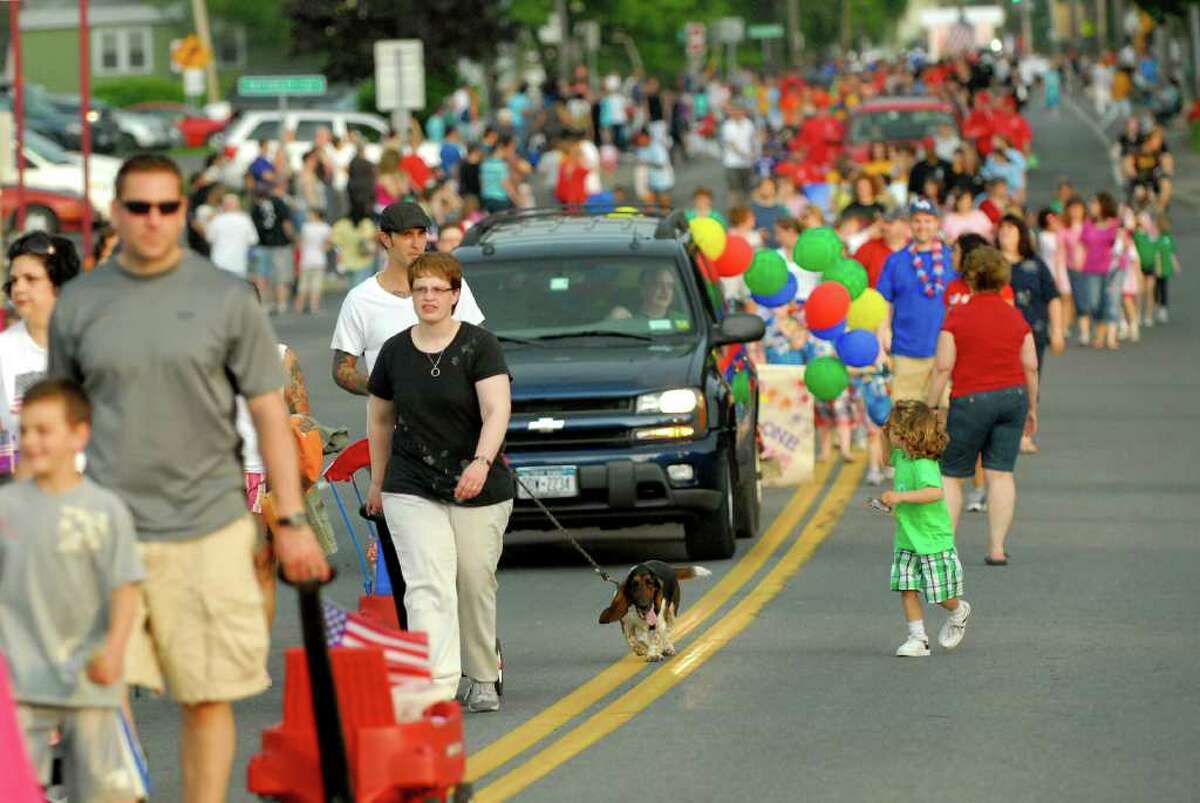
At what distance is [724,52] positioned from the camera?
106312mm

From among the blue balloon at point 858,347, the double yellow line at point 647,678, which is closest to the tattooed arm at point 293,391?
the double yellow line at point 647,678

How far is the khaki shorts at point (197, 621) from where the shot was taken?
6.98 meters

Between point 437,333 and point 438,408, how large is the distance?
273mm

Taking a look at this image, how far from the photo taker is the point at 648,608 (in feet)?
36.9

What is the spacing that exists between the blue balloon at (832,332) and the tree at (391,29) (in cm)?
4969

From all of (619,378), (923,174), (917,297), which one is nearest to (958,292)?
(917,297)

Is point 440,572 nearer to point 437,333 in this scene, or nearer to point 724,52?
point 437,333

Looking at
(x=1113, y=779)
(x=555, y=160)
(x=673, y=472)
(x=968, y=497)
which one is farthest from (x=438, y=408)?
(x=555, y=160)

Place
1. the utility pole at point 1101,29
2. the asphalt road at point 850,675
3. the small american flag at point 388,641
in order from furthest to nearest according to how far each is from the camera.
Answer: the utility pole at point 1101,29, the asphalt road at point 850,675, the small american flag at point 388,641

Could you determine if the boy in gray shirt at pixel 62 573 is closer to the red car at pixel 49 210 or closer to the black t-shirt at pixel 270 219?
the black t-shirt at pixel 270 219

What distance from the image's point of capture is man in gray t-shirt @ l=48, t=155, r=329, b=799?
6.92m

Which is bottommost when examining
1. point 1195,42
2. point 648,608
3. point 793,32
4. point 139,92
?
point 648,608

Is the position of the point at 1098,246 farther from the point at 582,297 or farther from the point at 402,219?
→ the point at 402,219

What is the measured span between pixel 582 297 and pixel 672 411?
1.08 meters
